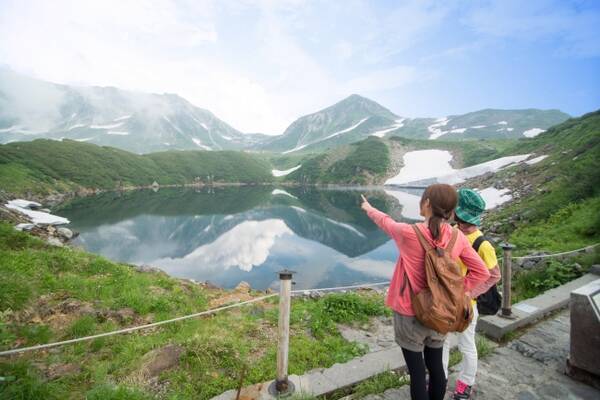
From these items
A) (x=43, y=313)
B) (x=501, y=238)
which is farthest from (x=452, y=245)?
(x=501, y=238)

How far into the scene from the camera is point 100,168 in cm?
9912

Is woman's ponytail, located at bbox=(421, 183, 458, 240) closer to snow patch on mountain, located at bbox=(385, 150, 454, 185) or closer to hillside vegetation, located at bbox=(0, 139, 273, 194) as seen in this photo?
hillside vegetation, located at bbox=(0, 139, 273, 194)

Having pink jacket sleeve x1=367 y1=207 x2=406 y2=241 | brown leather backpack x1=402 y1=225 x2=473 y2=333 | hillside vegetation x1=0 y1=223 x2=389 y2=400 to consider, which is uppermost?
pink jacket sleeve x1=367 y1=207 x2=406 y2=241


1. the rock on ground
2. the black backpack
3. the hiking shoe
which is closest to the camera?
the hiking shoe

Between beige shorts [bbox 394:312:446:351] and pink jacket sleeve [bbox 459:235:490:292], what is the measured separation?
0.69 meters

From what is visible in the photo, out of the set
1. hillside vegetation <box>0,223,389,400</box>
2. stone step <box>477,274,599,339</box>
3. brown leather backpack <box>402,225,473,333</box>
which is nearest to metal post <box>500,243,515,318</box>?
stone step <box>477,274,599,339</box>

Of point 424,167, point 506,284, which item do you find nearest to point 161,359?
point 506,284

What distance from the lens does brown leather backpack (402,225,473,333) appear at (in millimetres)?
2561

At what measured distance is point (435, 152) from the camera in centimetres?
13025

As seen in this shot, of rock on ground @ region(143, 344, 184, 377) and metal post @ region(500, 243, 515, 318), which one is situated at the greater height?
metal post @ region(500, 243, 515, 318)

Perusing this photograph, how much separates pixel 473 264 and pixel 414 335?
0.94 meters

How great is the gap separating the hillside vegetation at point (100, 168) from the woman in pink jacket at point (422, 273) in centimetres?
7897

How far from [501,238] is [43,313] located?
68.6 feet

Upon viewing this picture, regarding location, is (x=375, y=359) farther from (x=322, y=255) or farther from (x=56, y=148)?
(x=56, y=148)
